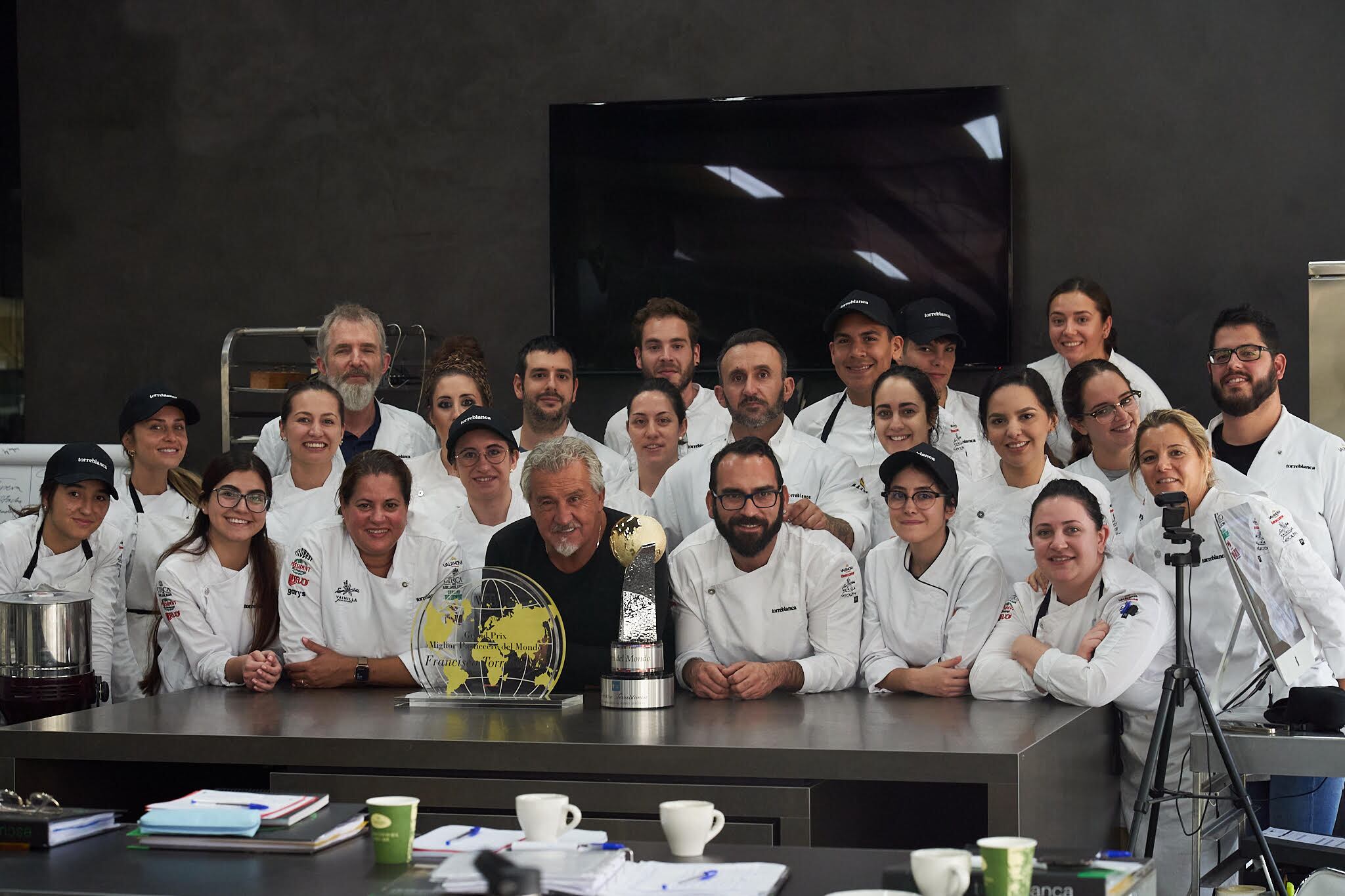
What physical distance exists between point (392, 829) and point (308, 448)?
293 centimetres

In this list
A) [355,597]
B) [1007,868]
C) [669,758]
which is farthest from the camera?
[355,597]

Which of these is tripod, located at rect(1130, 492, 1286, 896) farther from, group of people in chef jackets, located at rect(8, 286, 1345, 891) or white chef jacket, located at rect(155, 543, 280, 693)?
white chef jacket, located at rect(155, 543, 280, 693)

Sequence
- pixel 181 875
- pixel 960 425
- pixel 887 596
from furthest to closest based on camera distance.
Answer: pixel 960 425 → pixel 887 596 → pixel 181 875

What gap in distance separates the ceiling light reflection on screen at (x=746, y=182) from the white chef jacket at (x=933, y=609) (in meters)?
2.63

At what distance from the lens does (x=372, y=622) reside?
4.13m

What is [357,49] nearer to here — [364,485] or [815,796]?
[364,485]

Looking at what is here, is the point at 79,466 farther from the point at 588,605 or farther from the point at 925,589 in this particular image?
the point at 925,589

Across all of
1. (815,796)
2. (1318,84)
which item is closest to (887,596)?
(815,796)

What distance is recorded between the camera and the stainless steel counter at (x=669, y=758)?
2.98 meters

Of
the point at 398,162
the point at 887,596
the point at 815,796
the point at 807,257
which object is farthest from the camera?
the point at 398,162

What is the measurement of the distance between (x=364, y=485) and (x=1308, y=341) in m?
3.79

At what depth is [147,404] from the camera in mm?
4895

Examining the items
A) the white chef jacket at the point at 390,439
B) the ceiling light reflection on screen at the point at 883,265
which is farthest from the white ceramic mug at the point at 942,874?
the ceiling light reflection on screen at the point at 883,265

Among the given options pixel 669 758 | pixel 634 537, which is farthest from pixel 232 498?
pixel 669 758
